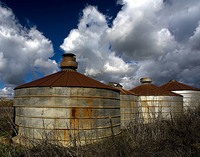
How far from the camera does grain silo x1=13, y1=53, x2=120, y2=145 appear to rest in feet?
37.5

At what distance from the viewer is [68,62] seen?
15750 millimetres

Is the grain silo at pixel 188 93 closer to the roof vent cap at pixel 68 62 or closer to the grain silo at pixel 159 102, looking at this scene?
the grain silo at pixel 159 102

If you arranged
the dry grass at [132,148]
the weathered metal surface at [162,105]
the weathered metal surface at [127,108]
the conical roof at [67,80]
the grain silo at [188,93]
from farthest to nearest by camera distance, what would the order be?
the grain silo at [188,93] → the weathered metal surface at [162,105] → the weathered metal surface at [127,108] → the conical roof at [67,80] → the dry grass at [132,148]

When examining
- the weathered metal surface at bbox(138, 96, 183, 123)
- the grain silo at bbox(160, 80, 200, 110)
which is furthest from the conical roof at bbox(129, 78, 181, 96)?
the grain silo at bbox(160, 80, 200, 110)

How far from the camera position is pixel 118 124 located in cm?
1460

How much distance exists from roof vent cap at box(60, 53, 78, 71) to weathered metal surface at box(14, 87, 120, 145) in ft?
14.6

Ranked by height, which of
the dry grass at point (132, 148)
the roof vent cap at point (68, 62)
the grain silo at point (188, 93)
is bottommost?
the dry grass at point (132, 148)

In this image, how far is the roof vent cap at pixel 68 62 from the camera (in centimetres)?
1579

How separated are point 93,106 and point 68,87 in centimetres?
248

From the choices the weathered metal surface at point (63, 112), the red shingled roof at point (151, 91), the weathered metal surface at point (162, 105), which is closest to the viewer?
the weathered metal surface at point (63, 112)

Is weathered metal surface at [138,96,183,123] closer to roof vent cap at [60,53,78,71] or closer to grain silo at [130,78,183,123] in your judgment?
grain silo at [130,78,183,123]

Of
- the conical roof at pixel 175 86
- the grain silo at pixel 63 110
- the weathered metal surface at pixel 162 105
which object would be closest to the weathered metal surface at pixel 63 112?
the grain silo at pixel 63 110

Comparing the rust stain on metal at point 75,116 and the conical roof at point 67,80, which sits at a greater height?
the conical roof at point 67,80

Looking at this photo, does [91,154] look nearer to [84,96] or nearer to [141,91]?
[84,96]
